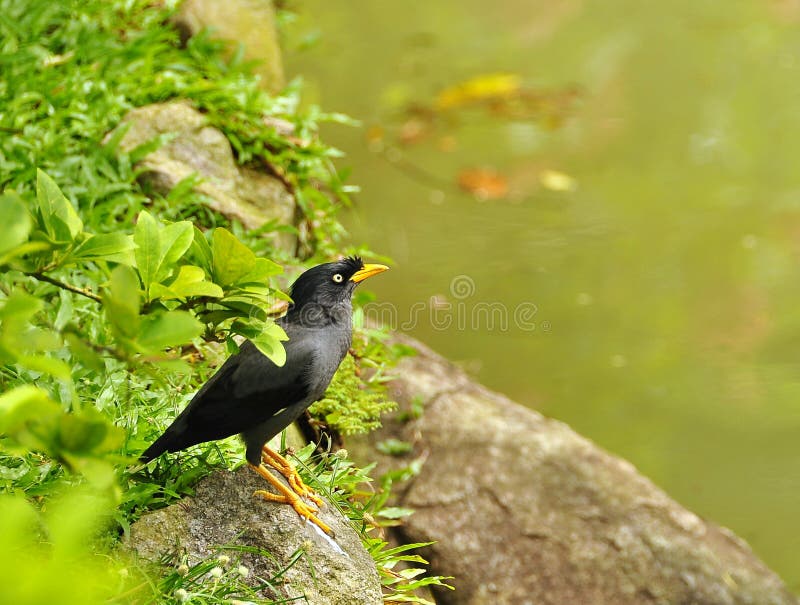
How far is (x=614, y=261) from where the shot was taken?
227 inches

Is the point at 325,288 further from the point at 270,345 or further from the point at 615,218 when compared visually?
the point at 615,218

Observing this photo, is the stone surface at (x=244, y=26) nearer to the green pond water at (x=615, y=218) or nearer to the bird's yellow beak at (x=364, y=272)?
the green pond water at (x=615, y=218)

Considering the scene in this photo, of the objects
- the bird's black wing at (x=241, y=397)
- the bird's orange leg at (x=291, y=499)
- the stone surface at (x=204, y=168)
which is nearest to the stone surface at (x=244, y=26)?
the stone surface at (x=204, y=168)

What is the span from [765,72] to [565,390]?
11.7 ft

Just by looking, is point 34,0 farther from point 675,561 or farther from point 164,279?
point 675,561

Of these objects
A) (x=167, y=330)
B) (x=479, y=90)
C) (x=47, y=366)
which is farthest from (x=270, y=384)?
(x=479, y=90)

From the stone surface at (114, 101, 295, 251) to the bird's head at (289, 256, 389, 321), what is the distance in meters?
1.26

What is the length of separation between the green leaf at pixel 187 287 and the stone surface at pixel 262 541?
87 centimetres

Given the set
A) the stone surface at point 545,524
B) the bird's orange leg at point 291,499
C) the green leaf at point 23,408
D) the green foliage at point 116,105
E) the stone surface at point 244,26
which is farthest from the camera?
the stone surface at point 244,26

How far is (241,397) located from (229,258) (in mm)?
638

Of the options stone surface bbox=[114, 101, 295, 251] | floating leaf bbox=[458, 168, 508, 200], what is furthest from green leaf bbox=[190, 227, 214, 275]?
floating leaf bbox=[458, 168, 508, 200]

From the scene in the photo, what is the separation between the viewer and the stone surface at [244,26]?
539 cm

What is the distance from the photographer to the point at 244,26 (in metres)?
5.52

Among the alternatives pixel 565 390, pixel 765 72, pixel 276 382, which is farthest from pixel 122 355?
pixel 765 72
